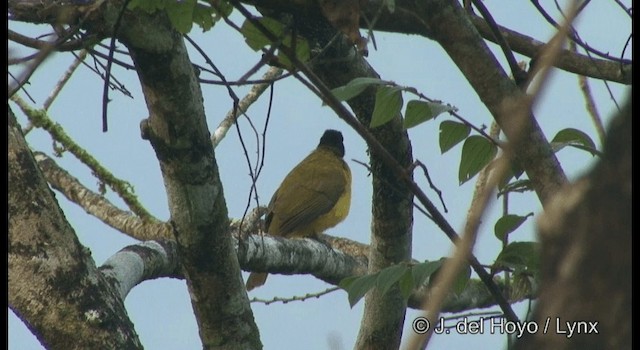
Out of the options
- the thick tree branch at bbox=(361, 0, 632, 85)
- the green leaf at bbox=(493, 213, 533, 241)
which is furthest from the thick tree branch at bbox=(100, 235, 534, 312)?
the green leaf at bbox=(493, 213, 533, 241)

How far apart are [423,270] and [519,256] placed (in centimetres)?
→ 24

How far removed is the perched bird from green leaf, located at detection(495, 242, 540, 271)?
486 centimetres

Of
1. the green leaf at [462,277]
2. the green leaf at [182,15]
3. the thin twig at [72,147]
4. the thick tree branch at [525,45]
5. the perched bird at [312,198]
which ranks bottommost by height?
the green leaf at [462,277]

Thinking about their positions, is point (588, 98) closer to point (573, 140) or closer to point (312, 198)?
point (573, 140)

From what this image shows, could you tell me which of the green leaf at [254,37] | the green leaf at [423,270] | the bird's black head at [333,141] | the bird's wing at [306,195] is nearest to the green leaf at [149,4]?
the green leaf at [254,37]

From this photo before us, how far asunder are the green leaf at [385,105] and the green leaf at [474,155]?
0.59 feet

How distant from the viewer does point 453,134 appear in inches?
Answer: 94.7

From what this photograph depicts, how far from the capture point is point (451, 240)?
2.20 metres

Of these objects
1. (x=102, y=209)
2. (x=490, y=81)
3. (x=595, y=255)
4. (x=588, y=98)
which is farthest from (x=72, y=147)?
(x=595, y=255)

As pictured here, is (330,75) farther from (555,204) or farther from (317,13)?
(555,204)

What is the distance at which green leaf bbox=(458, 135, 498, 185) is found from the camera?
2.43m

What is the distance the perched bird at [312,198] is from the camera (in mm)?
7992

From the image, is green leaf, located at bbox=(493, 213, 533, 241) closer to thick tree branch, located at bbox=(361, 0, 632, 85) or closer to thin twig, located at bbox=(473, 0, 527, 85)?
thin twig, located at bbox=(473, 0, 527, 85)

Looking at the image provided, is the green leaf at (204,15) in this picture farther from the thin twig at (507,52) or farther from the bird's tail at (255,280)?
the bird's tail at (255,280)
